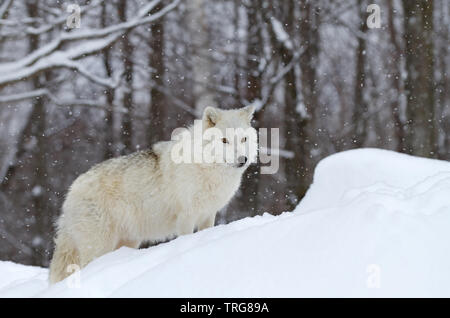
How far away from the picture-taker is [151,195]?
207 inches

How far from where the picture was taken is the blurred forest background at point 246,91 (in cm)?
1100

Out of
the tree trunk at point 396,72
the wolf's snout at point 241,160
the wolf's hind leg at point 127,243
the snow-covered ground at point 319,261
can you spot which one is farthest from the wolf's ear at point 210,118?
the tree trunk at point 396,72

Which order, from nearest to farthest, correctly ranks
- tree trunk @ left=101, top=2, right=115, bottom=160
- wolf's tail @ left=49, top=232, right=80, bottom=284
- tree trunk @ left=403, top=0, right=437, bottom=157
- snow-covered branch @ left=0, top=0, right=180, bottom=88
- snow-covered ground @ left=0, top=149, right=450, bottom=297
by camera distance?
snow-covered ground @ left=0, top=149, right=450, bottom=297 < wolf's tail @ left=49, top=232, right=80, bottom=284 < snow-covered branch @ left=0, top=0, right=180, bottom=88 < tree trunk @ left=403, top=0, right=437, bottom=157 < tree trunk @ left=101, top=2, right=115, bottom=160

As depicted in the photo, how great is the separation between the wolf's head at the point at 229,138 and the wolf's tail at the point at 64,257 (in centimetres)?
173

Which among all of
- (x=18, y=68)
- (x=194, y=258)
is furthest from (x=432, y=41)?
(x=194, y=258)

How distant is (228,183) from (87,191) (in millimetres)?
1475

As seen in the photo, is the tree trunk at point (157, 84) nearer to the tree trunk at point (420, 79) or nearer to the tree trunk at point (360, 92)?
the tree trunk at point (360, 92)

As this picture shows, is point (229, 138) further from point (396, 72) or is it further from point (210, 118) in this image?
point (396, 72)

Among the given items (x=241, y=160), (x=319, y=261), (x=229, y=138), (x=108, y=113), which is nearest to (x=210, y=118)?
(x=229, y=138)

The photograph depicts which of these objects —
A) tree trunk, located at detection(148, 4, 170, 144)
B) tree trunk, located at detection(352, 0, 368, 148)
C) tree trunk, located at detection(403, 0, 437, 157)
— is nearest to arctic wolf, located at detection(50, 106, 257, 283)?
tree trunk, located at detection(148, 4, 170, 144)

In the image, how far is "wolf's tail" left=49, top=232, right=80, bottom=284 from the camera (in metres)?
4.97

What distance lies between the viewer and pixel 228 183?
5.24m

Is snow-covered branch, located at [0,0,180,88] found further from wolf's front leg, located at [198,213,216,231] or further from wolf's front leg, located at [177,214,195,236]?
wolf's front leg, located at [177,214,195,236]
